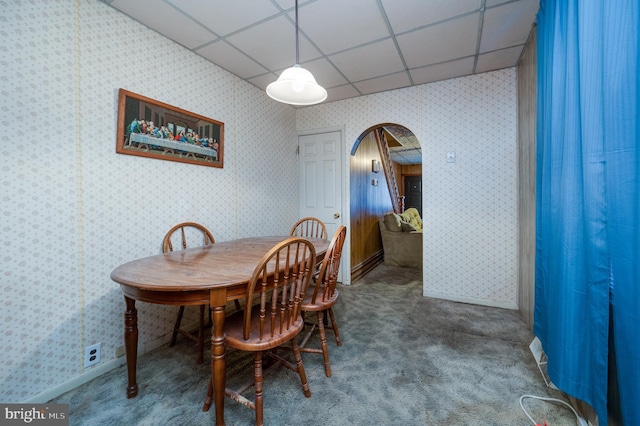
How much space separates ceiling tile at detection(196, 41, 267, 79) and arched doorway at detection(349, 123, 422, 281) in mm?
1572

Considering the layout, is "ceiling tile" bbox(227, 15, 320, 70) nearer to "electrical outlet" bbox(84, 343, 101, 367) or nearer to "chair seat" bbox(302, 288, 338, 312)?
"chair seat" bbox(302, 288, 338, 312)

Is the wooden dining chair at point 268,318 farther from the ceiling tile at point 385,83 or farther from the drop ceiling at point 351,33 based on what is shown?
the ceiling tile at point 385,83

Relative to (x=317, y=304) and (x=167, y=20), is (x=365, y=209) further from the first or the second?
(x=167, y=20)

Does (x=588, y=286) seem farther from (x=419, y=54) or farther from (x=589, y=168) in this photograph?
(x=419, y=54)

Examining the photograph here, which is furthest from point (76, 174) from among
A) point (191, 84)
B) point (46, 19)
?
point (191, 84)

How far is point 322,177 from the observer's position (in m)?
3.82

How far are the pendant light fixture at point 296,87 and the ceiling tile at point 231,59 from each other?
961 millimetres

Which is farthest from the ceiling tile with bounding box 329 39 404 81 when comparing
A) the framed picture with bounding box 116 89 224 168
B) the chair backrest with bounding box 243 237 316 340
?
the chair backrest with bounding box 243 237 316 340

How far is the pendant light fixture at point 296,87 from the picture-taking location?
169 cm

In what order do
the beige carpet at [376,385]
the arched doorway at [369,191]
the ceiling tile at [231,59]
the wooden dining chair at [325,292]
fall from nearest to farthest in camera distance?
the beige carpet at [376,385]
the wooden dining chair at [325,292]
the ceiling tile at [231,59]
the arched doorway at [369,191]

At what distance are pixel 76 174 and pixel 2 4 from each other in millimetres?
922

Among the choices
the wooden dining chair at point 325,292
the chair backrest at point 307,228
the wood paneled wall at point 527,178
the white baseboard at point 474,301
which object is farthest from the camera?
the chair backrest at point 307,228

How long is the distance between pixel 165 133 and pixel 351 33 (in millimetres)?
1736

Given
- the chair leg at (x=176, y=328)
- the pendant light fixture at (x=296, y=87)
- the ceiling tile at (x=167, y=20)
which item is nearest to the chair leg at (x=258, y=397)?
the chair leg at (x=176, y=328)
